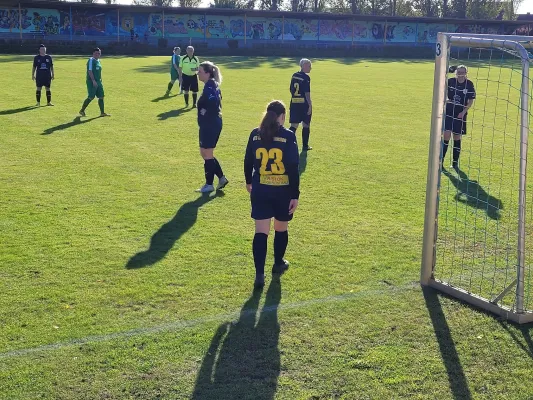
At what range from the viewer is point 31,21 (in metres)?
49.4

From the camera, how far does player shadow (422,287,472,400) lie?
4914 mm

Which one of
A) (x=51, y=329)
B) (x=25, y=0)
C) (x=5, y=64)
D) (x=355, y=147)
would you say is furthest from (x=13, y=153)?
(x=25, y=0)

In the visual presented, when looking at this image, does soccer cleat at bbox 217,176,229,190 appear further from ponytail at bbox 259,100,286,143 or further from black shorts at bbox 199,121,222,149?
ponytail at bbox 259,100,286,143

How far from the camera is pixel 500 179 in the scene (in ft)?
38.5

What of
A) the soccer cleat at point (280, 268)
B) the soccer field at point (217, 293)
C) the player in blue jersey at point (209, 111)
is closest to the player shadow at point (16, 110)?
the soccer field at point (217, 293)

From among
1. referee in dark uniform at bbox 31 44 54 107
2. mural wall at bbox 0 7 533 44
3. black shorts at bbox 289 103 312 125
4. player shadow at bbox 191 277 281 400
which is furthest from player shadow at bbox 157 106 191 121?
mural wall at bbox 0 7 533 44

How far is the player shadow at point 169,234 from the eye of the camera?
7.58 m

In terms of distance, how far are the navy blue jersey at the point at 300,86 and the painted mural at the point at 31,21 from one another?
131 feet

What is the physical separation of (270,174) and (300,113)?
26.0 ft

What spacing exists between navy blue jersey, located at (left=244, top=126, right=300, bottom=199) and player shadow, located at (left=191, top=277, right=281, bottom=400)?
3.99ft

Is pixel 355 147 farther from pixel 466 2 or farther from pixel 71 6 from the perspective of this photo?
pixel 466 2

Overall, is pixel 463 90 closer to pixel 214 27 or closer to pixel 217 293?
pixel 217 293

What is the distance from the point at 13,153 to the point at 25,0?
37888 mm

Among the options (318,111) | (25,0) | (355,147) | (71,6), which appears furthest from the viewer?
(71,6)
